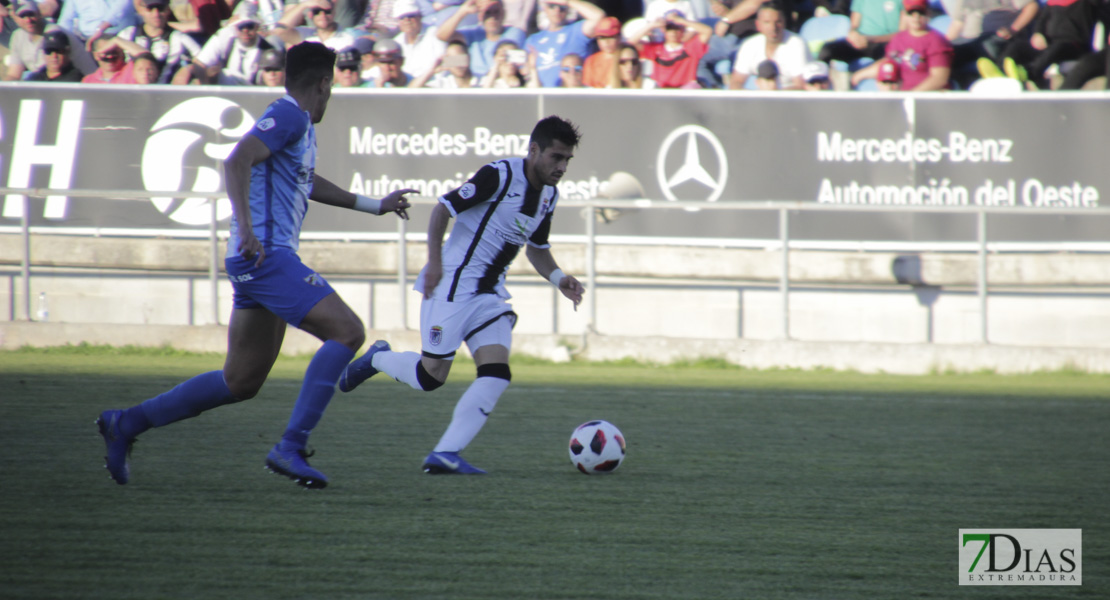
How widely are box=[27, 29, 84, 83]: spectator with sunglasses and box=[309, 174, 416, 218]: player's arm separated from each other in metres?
8.74

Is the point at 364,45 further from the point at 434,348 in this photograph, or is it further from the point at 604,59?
the point at 434,348

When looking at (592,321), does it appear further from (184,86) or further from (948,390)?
(184,86)

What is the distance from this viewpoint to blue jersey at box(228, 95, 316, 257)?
4.84 meters

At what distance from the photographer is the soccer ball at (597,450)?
5586mm

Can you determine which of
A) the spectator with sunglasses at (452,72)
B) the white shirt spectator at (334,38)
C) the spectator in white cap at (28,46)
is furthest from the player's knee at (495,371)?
the spectator in white cap at (28,46)

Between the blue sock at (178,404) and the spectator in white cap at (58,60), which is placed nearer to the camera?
the blue sock at (178,404)

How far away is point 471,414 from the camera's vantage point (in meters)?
5.55

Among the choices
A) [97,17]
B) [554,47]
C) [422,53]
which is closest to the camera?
[554,47]

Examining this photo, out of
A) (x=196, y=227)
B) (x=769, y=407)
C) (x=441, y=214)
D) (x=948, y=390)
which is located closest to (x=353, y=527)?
(x=441, y=214)

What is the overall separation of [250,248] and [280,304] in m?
0.31

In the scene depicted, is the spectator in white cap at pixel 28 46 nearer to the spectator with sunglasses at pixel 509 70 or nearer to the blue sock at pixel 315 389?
the spectator with sunglasses at pixel 509 70

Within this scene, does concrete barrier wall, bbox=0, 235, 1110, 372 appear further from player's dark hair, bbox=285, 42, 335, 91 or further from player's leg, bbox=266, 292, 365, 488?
player's dark hair, bbox=285, 42, 335, 91

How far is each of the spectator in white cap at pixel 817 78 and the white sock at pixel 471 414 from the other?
24.2 feet

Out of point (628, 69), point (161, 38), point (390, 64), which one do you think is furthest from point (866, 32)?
point (161, 38)
